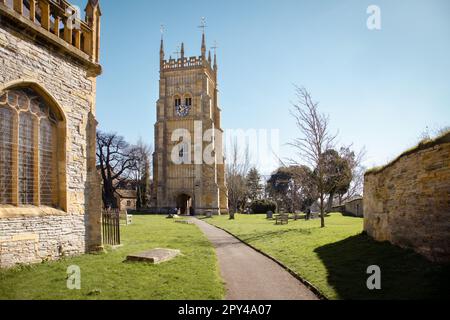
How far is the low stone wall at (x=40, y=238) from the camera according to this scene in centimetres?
781

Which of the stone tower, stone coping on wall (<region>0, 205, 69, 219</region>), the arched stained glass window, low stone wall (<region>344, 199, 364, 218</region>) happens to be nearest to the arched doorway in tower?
the stone tower

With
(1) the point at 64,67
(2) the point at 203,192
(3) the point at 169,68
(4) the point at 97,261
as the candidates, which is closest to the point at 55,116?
(1) the point at 64,67

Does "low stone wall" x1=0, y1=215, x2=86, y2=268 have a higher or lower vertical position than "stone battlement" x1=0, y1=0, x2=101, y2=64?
lower

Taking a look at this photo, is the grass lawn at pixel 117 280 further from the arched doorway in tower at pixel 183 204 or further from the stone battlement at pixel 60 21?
the arched doorway in tower at pixel 183 204

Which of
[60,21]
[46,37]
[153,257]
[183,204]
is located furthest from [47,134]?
[183,204]

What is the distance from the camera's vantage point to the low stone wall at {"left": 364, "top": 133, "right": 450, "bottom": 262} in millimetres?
7066

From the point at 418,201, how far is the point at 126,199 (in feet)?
175

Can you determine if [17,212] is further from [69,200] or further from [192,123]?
[192,123]

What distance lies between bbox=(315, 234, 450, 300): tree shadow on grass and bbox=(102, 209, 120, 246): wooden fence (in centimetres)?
730

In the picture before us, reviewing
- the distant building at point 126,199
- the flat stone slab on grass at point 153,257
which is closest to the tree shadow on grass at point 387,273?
the flat stone slab on grass at point 153,257

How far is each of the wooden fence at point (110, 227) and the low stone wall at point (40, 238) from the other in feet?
4.68

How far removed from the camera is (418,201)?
316 inches

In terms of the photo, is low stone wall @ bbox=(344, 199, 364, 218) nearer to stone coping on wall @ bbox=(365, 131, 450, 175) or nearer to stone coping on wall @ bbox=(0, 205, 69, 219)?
stone coping on wall @ bbox=(365, 131, 450, 175)
